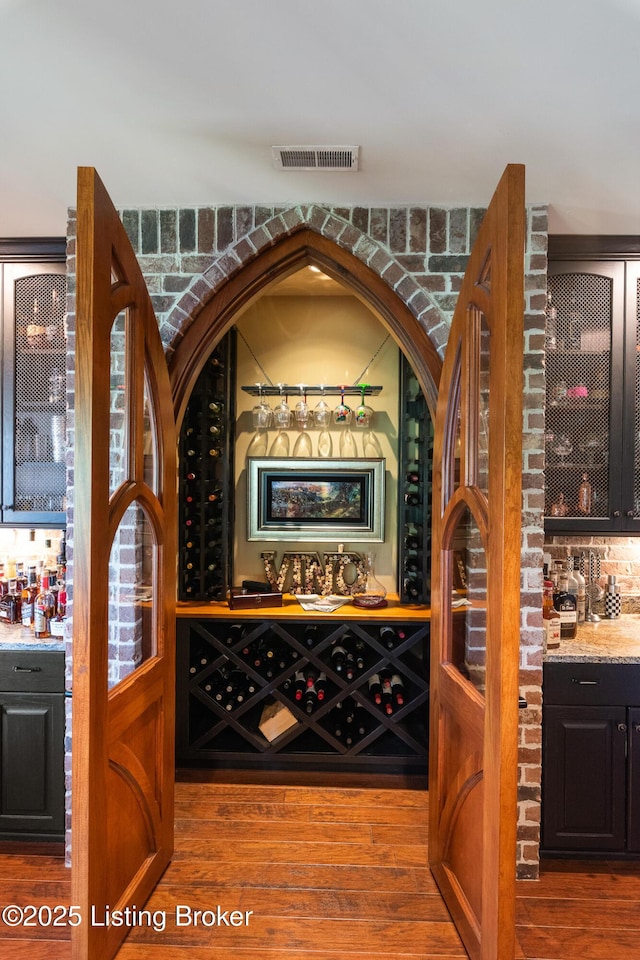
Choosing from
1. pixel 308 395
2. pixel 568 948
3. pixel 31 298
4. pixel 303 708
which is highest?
pixel 31 298

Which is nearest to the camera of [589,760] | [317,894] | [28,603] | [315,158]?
[315,158]

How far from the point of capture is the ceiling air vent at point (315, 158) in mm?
2146

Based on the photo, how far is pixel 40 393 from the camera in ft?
9.70

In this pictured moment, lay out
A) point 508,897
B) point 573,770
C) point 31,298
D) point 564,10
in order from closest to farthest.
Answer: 1. point 564,10
2. point 508,897
3. point 573,770
4. point 31,298

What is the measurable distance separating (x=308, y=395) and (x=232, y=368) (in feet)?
1.69

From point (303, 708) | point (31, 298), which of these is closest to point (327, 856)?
point (303, 708)

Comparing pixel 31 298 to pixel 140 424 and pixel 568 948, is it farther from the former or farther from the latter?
pixel 568 948

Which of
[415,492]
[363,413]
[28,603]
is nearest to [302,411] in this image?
[363,413]

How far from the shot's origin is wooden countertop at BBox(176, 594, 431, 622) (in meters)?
3.33

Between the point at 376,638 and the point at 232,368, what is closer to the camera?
the point at 376,638

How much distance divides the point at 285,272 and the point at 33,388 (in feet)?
4.41

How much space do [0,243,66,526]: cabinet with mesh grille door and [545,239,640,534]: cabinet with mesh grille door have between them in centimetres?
231

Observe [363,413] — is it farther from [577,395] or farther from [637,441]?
[637,441]

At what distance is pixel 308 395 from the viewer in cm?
395
